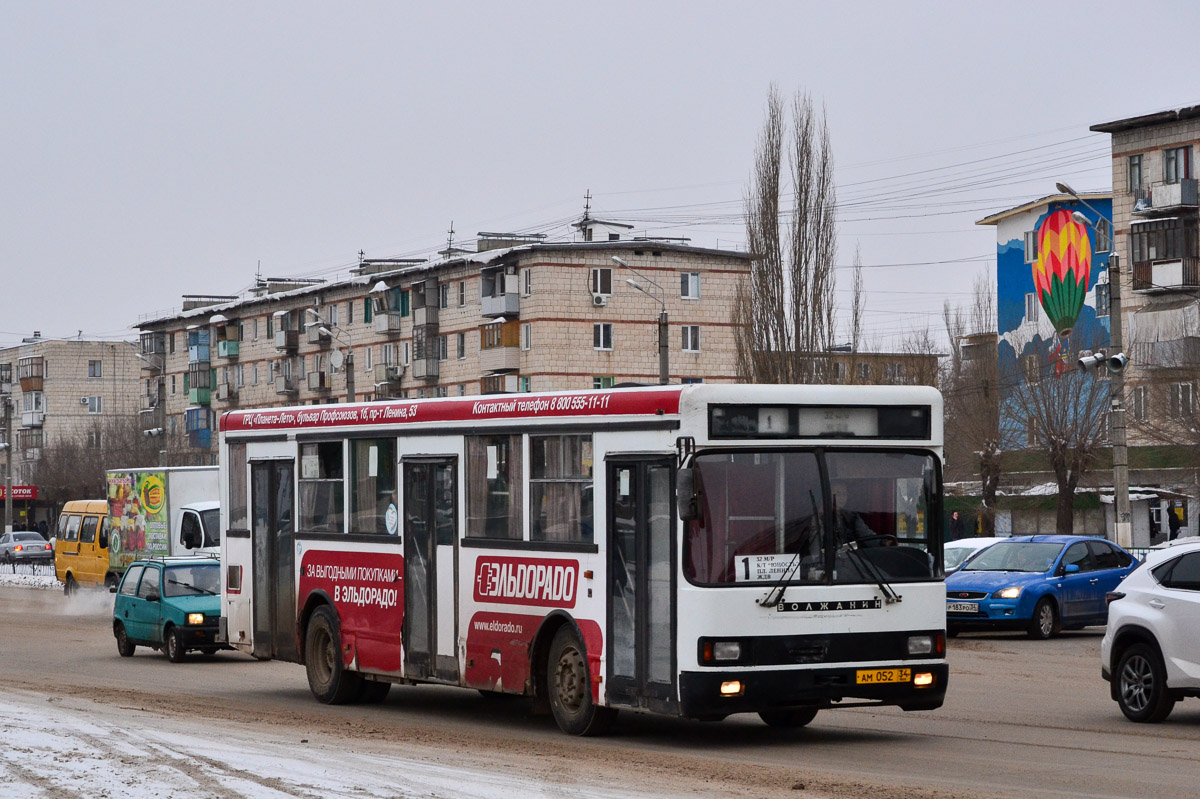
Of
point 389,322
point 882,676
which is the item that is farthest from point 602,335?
point 882,676

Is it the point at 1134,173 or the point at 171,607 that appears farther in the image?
the point at 1134,173

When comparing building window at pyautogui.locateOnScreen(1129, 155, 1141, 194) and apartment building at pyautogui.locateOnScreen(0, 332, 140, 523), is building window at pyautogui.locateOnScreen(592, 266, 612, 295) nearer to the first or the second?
building window at pyautogui.locateOnScreen(1129, 155, 1141, 194)

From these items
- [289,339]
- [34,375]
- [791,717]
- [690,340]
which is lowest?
[791,717]

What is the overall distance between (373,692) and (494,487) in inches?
150

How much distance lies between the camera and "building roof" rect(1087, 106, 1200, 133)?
6653 centimetres

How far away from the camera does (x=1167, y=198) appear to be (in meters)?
66.9

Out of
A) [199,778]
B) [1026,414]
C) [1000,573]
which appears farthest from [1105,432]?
[199,778]

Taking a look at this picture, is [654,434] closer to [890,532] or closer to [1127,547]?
[890,532]

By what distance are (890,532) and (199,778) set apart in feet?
17.5

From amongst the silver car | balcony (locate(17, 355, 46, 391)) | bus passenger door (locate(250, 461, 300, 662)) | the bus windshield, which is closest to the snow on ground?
the bus windshield

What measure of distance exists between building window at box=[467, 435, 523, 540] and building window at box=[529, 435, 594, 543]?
0.23m

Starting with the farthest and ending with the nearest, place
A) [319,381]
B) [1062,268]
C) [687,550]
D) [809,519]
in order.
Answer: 1. [319,381]
2. [1062,268]
3. [809,519]
4. [687,550]

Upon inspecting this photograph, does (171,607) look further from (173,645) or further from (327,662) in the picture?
(327,662)

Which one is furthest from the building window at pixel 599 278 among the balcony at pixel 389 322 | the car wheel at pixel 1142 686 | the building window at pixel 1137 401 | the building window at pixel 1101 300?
the car wheel at pixel 1142 686
